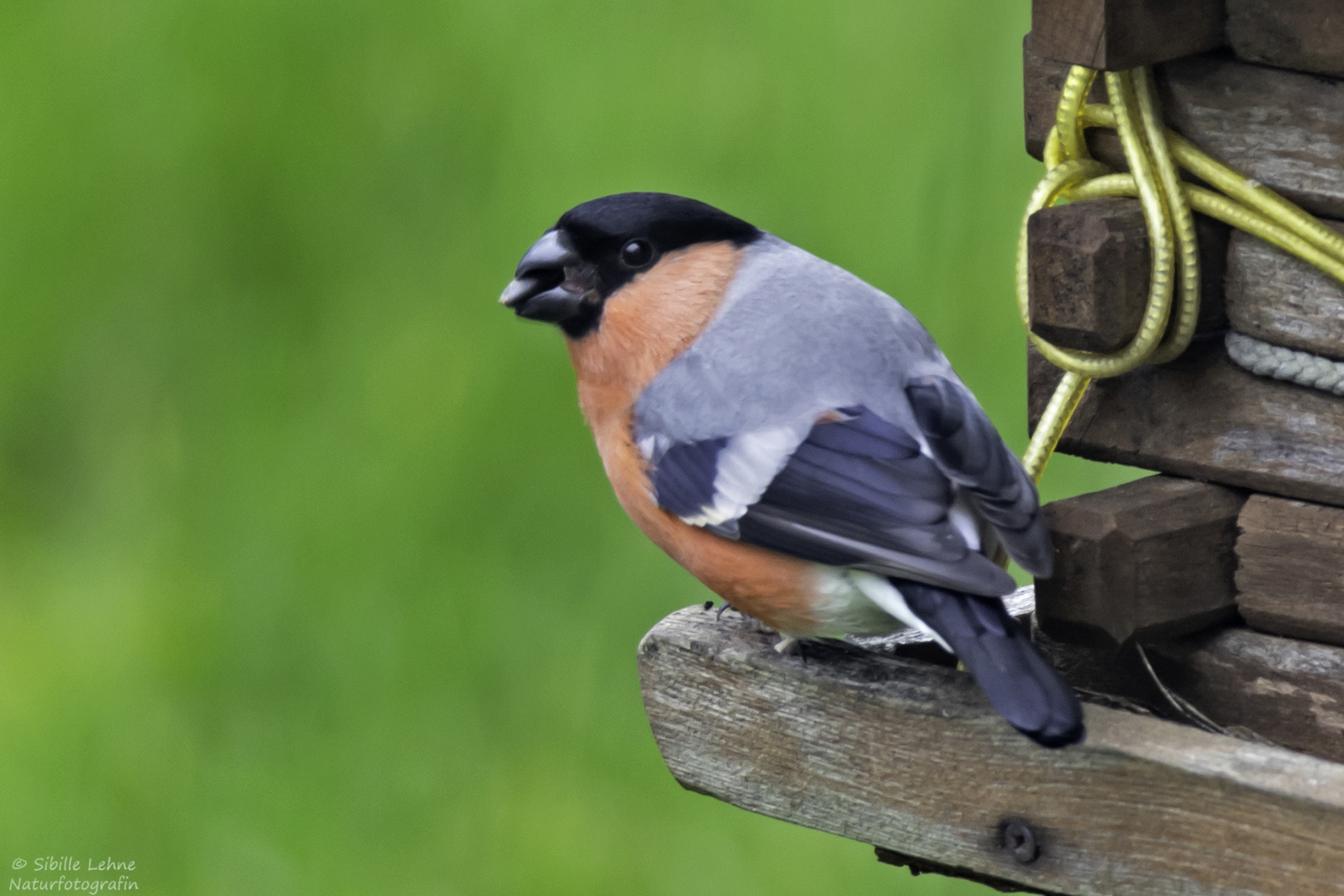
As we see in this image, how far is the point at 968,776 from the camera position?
1856mm

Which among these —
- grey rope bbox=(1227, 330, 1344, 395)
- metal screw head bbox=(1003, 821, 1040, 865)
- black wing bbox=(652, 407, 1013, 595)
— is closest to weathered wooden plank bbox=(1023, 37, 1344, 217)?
grey rope bbox=(1227, 330, 1344, 395)

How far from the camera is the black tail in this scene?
1666 mm

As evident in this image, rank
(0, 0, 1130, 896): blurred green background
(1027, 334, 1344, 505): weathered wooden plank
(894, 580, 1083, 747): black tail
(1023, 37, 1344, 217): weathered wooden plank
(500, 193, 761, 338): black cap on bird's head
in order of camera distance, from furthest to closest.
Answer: (0, 0, 1130, 896): blurred green background, (500, 193, 761, 338): black cap on bird's head, (1027, 334, 1344, 505): weathered wooden plank, (1023, 37, 1344, 217): weathered wooden plank, (894, 580, 1083, 747): black tail

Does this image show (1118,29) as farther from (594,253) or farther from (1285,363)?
(594,253)

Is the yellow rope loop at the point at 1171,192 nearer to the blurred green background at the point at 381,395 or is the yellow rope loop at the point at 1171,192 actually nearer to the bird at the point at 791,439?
the bird at the point at 791,439

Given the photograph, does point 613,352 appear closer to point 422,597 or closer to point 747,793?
point 747,793

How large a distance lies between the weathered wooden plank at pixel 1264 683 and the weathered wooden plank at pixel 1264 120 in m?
0.50

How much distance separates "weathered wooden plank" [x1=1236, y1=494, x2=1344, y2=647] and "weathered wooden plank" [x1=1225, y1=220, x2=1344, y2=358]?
19 cm

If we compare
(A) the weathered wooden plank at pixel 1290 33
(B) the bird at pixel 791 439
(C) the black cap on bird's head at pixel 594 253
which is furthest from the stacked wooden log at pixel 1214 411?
(C) the black cap on bird's head at pixel 594 253

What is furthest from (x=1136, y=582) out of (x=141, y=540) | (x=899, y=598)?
(x=141, y=540)

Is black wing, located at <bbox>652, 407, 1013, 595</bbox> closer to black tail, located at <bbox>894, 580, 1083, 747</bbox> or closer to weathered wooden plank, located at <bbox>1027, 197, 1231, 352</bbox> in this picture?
black tail, located at <bbox>894, 580, 1083, 747</bbox>

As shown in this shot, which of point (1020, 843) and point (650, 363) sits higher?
point (650, 363)

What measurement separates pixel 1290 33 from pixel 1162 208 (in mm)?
212

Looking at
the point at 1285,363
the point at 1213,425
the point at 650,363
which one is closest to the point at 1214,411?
the point at 1213,425
